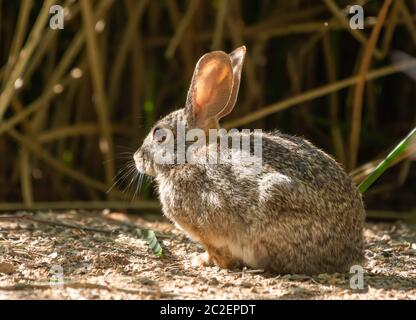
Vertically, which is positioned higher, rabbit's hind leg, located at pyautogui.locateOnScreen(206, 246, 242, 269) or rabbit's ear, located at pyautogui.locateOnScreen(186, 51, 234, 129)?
rabbit's ear, located at pyautogui.locateOnScreen(186, 51, 234, 129)

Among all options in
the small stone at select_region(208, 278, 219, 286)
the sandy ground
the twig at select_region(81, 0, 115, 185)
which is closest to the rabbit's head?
the sandy ground

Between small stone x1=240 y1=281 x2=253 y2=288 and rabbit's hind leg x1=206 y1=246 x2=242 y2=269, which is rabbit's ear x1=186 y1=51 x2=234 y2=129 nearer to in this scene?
rabbit's hind leg x1=206 y1=246 x2=242 y2=269

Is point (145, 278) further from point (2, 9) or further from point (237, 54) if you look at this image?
point (2, 9)

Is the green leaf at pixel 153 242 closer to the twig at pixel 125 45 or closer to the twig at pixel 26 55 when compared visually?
the twig at pixel 26 55

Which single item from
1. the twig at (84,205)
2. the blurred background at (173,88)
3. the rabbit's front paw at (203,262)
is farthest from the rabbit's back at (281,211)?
the blurred background at (173,88)

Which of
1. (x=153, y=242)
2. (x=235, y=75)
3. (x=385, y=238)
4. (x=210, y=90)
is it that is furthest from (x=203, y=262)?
(x=385, y=238)

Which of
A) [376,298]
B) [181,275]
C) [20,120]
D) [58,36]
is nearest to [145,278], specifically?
[181,275]
